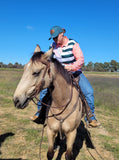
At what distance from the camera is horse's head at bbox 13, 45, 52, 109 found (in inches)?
101

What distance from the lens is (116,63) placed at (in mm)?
111125

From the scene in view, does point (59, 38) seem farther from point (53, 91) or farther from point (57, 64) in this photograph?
point (53, 91)

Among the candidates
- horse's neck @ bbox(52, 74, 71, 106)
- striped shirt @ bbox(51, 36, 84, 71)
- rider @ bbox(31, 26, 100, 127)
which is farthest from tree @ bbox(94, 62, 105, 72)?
horse's neck @ bbox(52, 74, 71, 106)

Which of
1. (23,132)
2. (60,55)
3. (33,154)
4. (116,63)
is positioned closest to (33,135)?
(23,132)

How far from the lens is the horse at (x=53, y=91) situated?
8.70 ft

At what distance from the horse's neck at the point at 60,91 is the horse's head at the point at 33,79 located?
267 millimetres

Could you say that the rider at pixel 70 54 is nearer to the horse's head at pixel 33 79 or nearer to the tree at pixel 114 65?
the horse's head at pixel 33 79

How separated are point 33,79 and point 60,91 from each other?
28.3 inches

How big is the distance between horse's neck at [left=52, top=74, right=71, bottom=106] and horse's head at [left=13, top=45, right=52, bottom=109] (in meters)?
0.27

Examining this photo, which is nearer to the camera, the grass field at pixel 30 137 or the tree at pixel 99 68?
the grass field at pixel 30 137

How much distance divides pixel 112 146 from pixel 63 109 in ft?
11.4

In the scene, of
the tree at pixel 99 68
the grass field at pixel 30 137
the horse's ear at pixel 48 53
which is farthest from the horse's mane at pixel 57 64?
the tree at pixel 99 68

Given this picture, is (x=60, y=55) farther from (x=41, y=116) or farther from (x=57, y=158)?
(x=57, y=158)

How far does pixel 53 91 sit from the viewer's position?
3123mm
